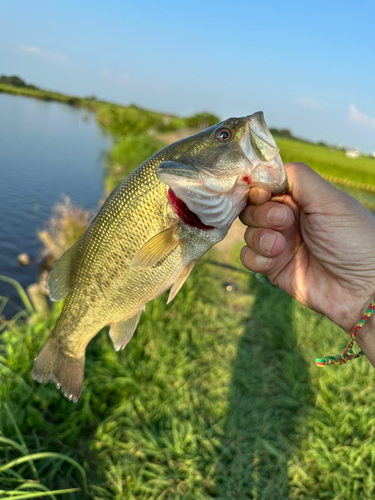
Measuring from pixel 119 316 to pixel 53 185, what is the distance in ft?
50.2

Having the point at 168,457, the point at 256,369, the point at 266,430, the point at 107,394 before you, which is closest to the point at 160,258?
the point at 168,457

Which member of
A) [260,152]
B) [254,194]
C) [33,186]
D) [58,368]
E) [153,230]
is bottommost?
[33,186]

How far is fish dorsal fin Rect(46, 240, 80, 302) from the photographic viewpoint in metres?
2.23

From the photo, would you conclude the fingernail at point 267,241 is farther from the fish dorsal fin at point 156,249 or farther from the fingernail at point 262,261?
the fish dorsal fin at point 156,249

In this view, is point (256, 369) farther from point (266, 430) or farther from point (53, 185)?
point (53, 185)

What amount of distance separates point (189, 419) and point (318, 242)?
2.73 meters

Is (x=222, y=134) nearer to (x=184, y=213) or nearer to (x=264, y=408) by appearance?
(x=184, y=213)

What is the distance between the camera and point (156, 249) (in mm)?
1865

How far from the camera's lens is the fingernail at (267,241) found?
7.60 feet

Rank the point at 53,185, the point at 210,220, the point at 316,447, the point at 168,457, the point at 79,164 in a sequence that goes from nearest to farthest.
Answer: the point at 210,220 < the point at 168,457 < the point at 316,447 < the point at 53,185 < the point at 79,164

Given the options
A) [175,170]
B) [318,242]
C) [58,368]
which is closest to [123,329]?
[58,368]

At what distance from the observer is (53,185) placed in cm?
1577

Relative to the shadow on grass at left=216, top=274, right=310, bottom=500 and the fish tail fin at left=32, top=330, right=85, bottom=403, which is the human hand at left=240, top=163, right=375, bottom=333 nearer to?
the fish tail fin at left=32, top=330, right=85, bottom=403

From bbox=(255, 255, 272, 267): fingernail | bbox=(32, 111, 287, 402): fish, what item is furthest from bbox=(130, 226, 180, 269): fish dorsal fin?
bbox=(255, 255, 272, 267): fingernail
